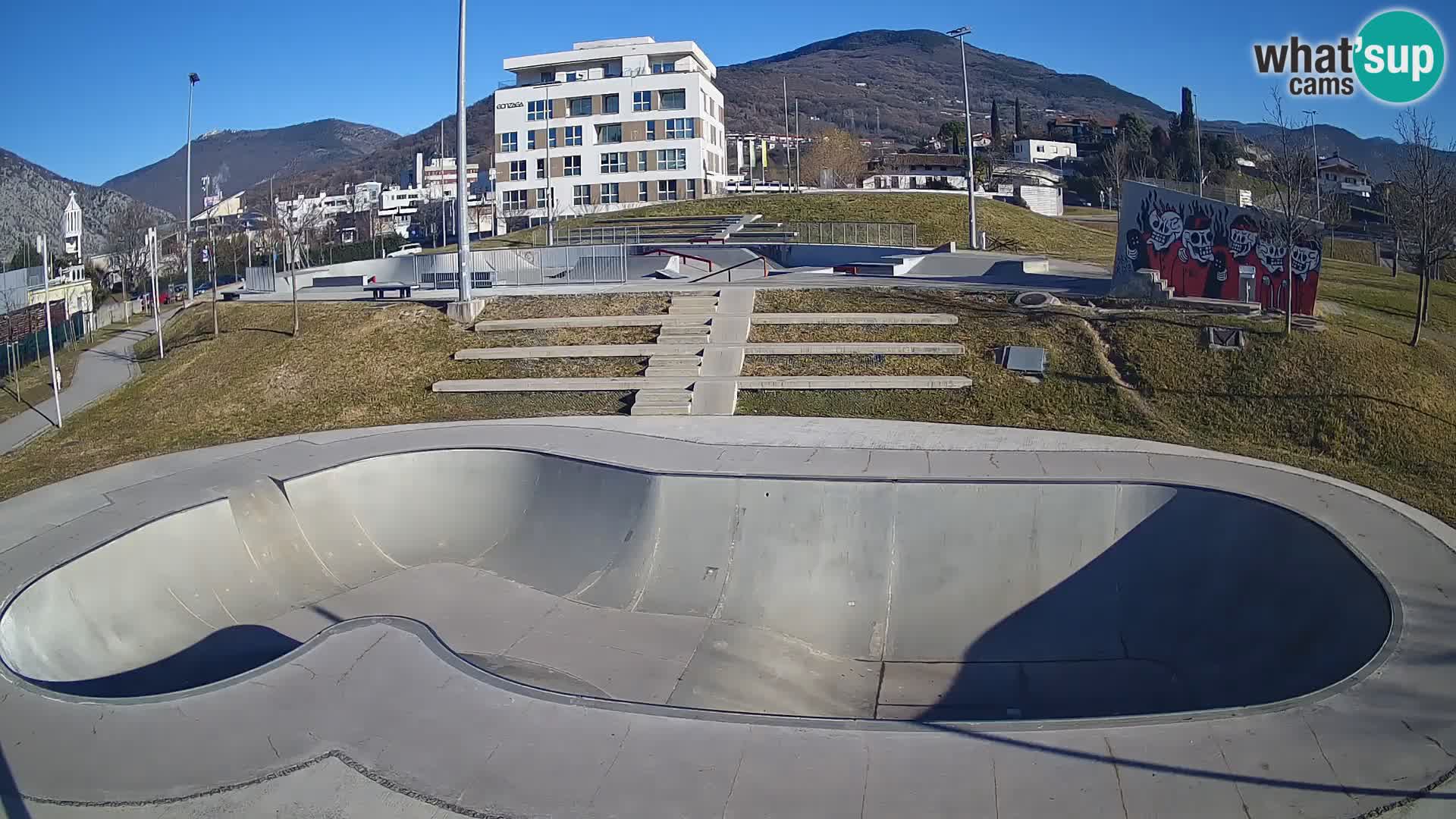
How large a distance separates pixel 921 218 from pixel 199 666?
4146 cm

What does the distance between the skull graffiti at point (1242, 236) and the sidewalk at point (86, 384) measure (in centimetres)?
3027

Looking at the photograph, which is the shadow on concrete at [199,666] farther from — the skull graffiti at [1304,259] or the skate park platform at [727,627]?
the skull graffiti at [1304,259]

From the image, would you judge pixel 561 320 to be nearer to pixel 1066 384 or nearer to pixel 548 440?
pixel 548 440

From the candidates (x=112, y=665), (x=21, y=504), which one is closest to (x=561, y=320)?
(x=21, y=504)

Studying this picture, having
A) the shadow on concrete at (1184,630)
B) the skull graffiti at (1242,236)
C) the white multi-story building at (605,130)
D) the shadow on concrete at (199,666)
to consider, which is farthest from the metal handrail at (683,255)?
the shadow on concrete at (199,666)

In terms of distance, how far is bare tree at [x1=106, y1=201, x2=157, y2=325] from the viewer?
49188mm

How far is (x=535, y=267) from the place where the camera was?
40000 millimetres

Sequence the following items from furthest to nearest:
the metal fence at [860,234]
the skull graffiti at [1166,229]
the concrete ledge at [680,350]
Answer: the metal fence at [860,234], the skull graffiti at [1166,229], the concrete ledge at [680,350]

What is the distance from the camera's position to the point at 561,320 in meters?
27.5

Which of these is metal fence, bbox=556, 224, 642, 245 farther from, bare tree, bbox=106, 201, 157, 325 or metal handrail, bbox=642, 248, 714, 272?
bare tree, bbox=106, 201, 157, 325

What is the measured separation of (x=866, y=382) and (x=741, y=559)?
8.96 metres

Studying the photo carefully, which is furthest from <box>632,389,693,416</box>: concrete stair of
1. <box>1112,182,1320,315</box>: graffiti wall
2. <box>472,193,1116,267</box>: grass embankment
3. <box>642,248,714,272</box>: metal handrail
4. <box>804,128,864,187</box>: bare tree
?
<box>804,128,864,187</box>: bare tree

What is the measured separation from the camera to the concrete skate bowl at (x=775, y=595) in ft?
41.1

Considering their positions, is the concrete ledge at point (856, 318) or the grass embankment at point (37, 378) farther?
the grass embankment at point (37, 378)
